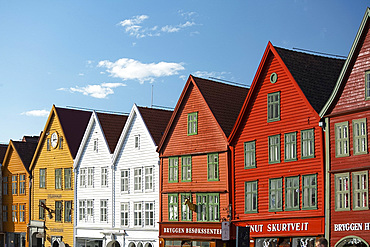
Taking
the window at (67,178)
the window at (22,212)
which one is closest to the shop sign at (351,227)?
the window at (67,178)

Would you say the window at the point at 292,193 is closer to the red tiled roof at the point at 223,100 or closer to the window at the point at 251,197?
the window at the point at 251,197

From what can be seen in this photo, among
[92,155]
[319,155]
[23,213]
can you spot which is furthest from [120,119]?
[319,155]

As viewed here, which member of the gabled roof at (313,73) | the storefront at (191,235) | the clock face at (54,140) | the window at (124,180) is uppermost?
the gabled roof at (313,73)

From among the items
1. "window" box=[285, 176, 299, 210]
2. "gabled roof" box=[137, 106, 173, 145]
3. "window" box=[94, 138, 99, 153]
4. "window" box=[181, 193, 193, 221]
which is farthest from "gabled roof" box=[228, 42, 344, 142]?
"window" box=[94, 138, 99, 153]

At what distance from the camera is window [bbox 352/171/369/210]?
32.7 meters

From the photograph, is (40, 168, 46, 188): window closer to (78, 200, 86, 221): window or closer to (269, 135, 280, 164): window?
(78, 200, 86, 221): window

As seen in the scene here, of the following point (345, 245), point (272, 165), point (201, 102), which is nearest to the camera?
point (345, 245)

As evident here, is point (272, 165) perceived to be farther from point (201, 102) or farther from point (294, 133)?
point (201, 102)

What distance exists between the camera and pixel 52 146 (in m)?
59.7

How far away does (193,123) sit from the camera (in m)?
44.7

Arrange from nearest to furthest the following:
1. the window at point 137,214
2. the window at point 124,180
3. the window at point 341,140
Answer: the window at point 341,140 < the window at point 137,214 < the window at point 124,180

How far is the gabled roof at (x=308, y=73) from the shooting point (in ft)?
121

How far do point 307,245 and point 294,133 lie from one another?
648 centimetres

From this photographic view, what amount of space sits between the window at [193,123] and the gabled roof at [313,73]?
8.75 meters
